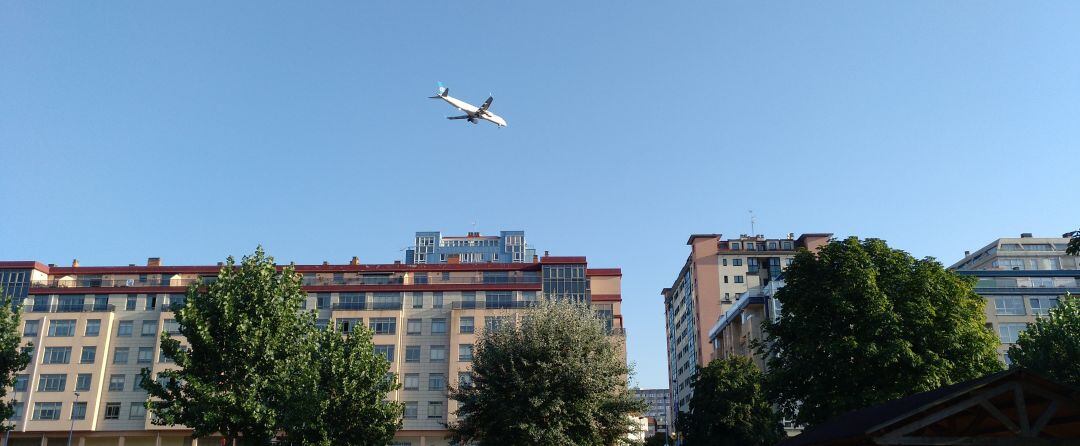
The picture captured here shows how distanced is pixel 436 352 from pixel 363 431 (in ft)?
135

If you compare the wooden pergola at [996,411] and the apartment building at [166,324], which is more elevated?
the apartment building at [166,324]

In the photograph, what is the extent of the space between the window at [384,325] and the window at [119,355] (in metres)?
26.0

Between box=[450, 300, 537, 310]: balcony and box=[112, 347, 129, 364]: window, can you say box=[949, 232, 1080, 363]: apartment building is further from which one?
box=[112, 347, 129, 364]: window

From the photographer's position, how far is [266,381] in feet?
133

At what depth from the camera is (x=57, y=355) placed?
86.8 meters

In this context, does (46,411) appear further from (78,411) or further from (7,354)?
(7,354)

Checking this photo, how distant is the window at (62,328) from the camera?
8769 centimetres

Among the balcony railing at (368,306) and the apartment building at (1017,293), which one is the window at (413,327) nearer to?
the balcony railing at (368,306)

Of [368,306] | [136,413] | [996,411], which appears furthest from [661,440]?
[996,411]

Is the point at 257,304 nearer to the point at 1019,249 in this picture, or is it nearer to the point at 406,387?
the point at 406,387

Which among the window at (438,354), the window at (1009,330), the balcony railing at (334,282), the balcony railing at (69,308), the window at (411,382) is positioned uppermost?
the balcony railing at (334,282)

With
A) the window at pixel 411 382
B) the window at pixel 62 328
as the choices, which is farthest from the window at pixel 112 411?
the window at pixel 411 382

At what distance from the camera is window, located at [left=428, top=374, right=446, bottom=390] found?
8469cm

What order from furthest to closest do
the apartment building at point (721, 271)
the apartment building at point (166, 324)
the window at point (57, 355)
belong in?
the apartment building at point (721, 271)
the window at point (57, 355)
the apartment building at point (166, 324)
